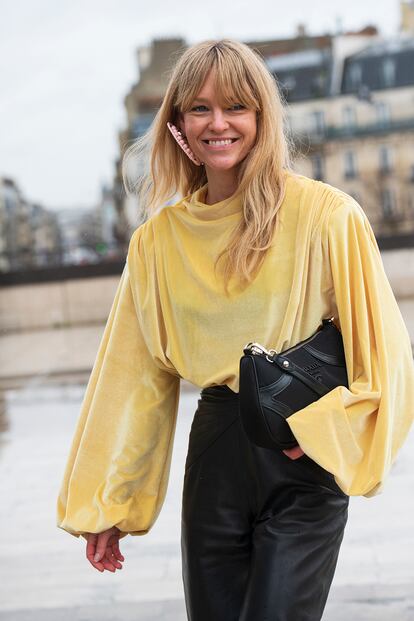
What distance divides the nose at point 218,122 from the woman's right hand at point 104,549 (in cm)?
88

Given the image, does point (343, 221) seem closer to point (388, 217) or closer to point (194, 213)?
point (194, 213)

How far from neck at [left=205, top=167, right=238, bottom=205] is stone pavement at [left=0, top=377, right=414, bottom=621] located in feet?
7.53

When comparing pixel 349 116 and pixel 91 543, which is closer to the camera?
pixel 91 543

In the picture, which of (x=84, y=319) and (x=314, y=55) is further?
(x=314, y=55)

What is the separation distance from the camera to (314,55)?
45.7 meters

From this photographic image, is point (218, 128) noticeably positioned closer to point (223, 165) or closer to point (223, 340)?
point (223, 165)

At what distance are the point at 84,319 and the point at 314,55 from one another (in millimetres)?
26232

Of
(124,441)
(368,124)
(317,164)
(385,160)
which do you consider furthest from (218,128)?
(317,164)

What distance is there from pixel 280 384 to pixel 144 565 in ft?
10.3

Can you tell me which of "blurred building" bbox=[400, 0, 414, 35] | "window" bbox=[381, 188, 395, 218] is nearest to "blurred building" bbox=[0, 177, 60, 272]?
"window" bbox=[381, 188, 395, 218]

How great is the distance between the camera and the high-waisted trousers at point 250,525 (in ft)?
7.09

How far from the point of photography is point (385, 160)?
151 ft

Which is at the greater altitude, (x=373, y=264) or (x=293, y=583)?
(x=373, y=264)

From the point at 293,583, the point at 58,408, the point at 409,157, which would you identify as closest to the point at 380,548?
the point at 293,583
